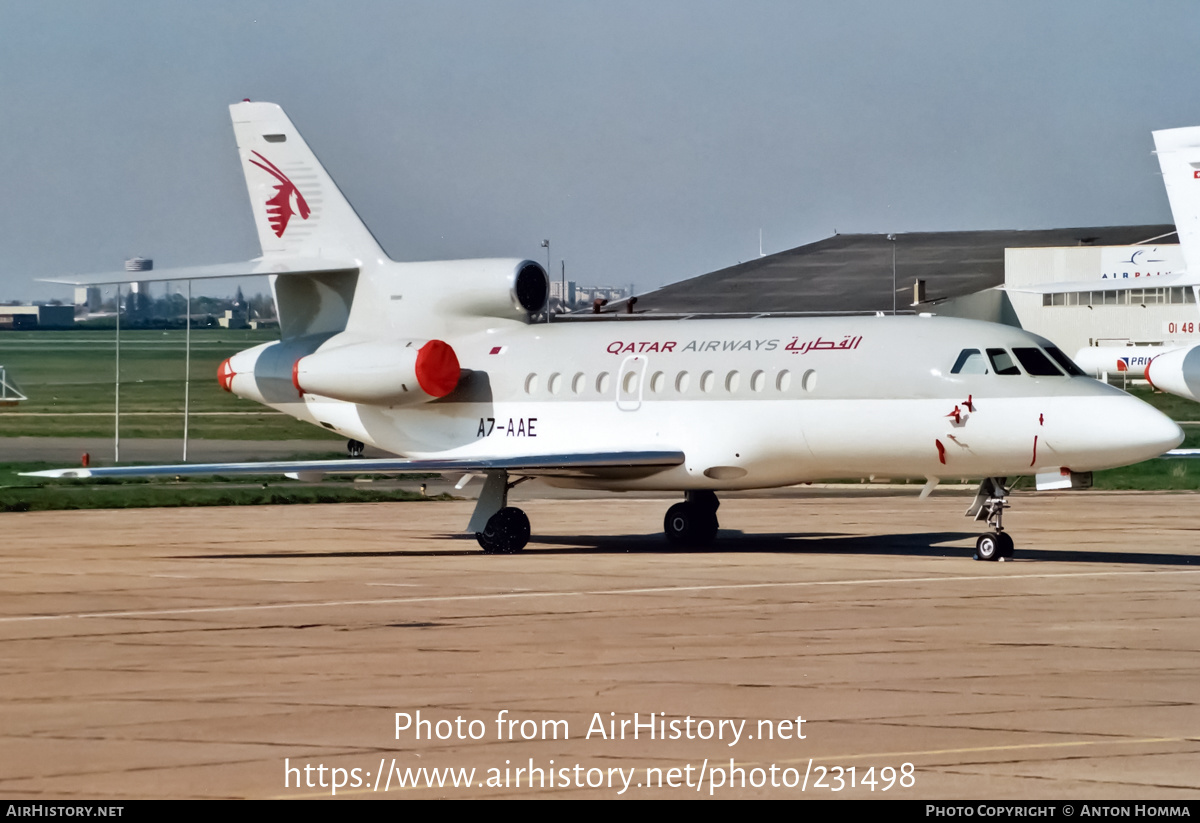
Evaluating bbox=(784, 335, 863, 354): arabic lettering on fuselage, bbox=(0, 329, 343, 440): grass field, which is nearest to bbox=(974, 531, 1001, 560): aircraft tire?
bbox=(784, 335, 863, 354): arabic lettering on fuselage

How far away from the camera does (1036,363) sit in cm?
2120

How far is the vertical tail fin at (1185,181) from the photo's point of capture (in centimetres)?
2525

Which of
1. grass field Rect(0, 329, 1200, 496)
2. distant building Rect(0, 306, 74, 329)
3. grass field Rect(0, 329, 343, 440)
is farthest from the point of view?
distant building Rect(0, 306, 74, 329)

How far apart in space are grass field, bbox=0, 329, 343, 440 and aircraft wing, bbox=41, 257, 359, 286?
2685 cm

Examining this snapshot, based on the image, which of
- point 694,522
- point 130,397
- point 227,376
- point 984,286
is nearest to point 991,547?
point 694,522

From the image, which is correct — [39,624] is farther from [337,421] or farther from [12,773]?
[337,421]

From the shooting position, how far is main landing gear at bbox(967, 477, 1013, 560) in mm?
21453

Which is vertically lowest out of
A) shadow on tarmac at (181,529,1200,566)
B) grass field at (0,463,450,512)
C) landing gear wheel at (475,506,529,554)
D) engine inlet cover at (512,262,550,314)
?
shadow on tarmac at (181,529,1200,566)

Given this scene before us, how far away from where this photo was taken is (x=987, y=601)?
57.2 ft

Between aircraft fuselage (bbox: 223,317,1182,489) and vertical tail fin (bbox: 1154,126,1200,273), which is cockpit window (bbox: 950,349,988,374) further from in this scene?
vertical tail fin (bbox: 1154,126,1200,273)

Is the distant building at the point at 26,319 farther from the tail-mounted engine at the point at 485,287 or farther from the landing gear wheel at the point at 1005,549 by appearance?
the landing gear wheel at the point at 1005,549

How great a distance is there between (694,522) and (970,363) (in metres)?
5.41
